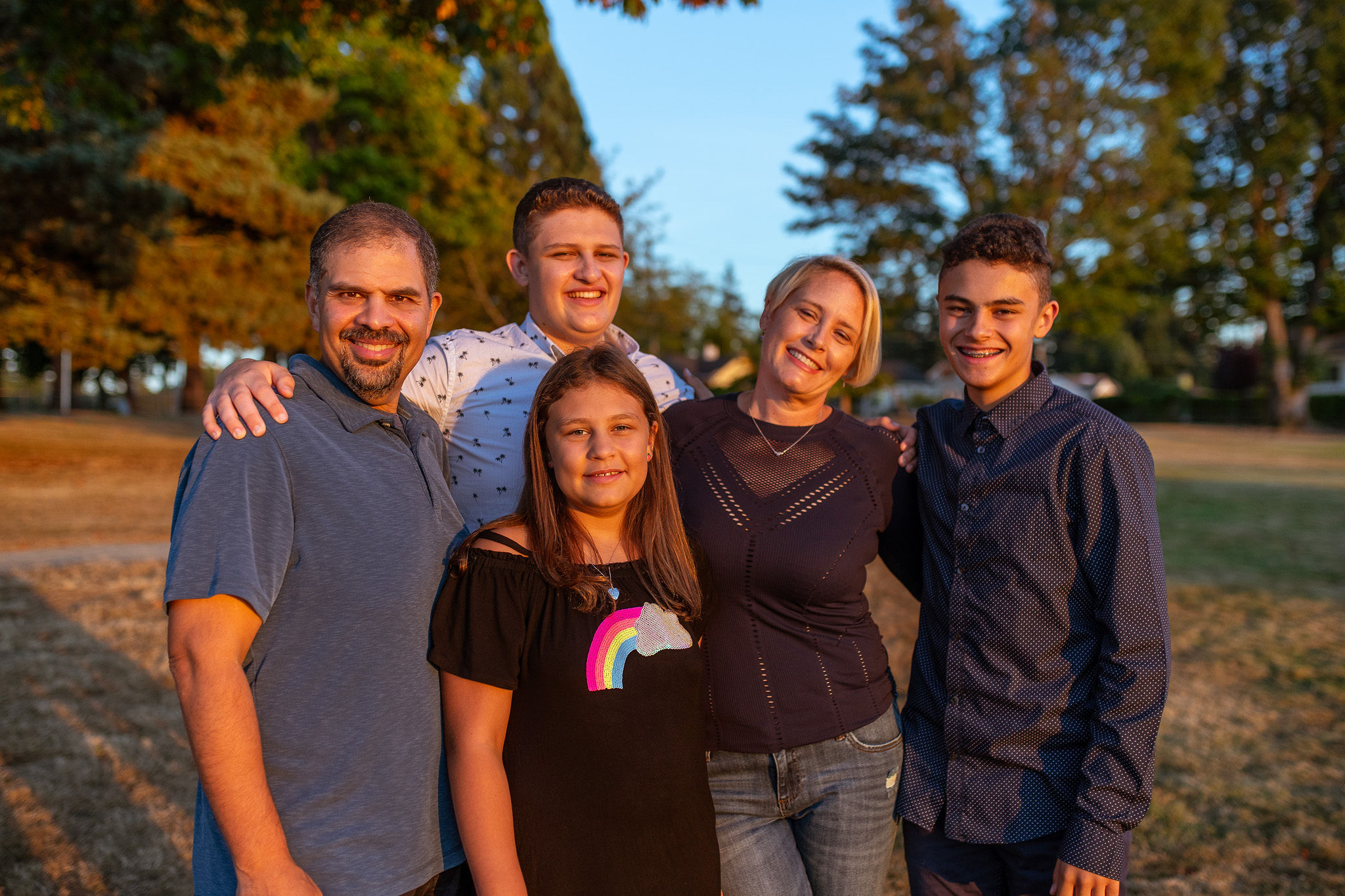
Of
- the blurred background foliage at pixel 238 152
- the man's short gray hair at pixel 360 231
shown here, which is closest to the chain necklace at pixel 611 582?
the man's short gray hair at pixel 360 231

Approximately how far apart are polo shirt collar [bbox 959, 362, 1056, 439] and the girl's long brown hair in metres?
0.98

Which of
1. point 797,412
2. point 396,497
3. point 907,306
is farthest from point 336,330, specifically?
point 907,306

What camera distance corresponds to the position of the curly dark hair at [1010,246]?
95.6 inches

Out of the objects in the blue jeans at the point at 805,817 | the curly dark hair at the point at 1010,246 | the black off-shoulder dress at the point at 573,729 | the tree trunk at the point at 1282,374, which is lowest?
the blue jeans at the point at 805,817

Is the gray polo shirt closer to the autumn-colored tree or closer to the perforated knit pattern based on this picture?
the perforated knit pattern

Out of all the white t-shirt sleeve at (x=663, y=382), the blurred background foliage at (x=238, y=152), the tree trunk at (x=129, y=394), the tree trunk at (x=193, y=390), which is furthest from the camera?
the tree trunk at (x=129, y=394)

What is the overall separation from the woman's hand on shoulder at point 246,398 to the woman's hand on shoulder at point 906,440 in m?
1.86

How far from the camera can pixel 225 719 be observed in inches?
63.9

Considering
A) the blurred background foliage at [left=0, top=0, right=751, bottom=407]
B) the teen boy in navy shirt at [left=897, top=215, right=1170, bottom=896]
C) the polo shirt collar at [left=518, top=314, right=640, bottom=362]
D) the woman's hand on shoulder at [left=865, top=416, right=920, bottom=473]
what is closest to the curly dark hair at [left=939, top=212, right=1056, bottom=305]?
the teen boy in navy shirt at [left=897, top=215, right=1170, bottom=896]

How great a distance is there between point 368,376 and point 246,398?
0.29 m

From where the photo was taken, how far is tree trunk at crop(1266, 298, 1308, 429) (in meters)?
35.8

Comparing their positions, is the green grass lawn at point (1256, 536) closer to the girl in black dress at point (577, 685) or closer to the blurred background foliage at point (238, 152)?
the blurred background foliage at point (238, 152)

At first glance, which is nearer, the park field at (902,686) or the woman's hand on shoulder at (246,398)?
the woman's hand on shoulder at (246,398)

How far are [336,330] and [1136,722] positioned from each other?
222 centimetres
